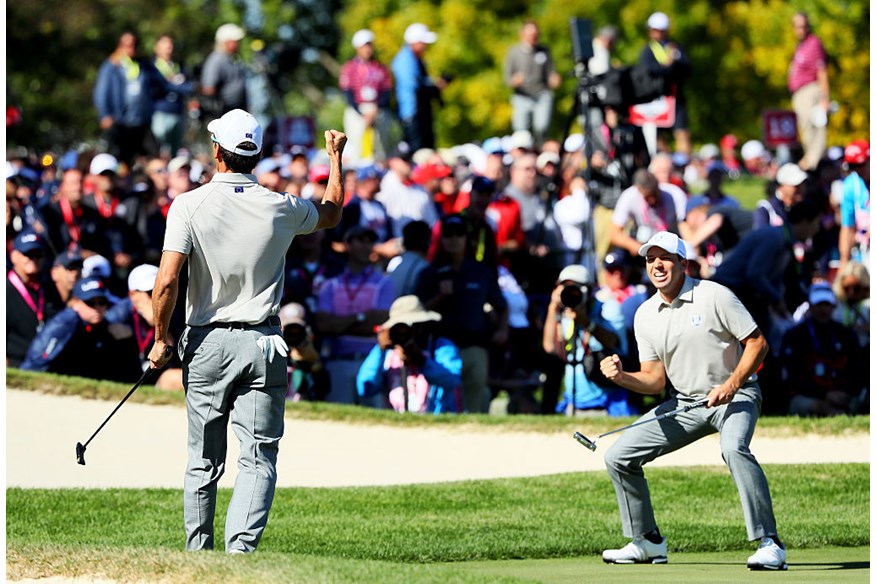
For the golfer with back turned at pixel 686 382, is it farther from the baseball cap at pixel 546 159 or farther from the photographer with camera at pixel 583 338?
the baseball cap at pixel 546 159

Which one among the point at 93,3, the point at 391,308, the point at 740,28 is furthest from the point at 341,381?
the point at 93,3

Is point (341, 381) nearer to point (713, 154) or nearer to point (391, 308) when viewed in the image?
point (391, 308)

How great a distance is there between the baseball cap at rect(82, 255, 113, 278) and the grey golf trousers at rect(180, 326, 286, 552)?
22.5 ft

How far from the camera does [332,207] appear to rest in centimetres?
839

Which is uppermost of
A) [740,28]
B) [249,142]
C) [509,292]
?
[740,28]

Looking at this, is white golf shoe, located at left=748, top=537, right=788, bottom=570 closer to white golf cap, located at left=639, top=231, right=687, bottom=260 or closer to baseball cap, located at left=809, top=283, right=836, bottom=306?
white golf cap, located at left=639, top=231, right=687, bottom=260

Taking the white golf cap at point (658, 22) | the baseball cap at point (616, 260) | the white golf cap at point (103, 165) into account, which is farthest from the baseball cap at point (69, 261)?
the white golf cap at point (658, 22)

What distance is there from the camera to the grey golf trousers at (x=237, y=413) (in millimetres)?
8125

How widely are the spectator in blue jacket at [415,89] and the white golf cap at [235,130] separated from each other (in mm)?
13511

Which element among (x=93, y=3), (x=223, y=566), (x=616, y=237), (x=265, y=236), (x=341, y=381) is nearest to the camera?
(x=223, y=566)

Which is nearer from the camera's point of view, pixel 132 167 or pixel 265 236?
pixel 265 236

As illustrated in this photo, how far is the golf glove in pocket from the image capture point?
26.6 ft

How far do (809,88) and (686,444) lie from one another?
54.8 ft

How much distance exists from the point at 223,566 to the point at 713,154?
24.4m
